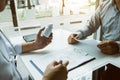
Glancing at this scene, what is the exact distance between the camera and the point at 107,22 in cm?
132

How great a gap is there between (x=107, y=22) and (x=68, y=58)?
0.62m

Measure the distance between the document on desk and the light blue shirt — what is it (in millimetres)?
337

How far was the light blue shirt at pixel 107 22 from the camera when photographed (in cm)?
126

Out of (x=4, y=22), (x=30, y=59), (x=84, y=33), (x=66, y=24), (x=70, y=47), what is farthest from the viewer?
(x=66, y=24)

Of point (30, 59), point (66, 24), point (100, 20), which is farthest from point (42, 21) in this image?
point (30, 59)

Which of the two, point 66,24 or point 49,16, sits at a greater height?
point 49,16

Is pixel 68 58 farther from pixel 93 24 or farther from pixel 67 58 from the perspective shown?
pixel 93 24

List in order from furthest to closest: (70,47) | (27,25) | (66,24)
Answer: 1. (66,24)
2. (27,25)
3. (70,47)

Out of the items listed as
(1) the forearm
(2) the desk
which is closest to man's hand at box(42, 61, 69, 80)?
(2) the desk

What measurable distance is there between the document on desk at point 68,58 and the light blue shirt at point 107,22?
0.34 meters

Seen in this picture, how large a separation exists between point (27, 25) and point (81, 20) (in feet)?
3.28

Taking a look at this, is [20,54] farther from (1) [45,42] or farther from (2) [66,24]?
(2) [66,24]

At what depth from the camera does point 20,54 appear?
104cm

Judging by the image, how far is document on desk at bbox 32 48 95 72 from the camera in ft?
2.77
